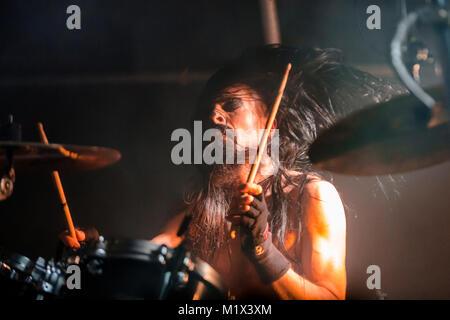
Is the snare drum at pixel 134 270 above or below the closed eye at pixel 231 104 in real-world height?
below

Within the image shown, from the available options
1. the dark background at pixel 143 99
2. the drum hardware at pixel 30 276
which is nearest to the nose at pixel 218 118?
the dark background at pixel 143 99

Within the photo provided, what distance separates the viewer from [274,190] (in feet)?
5.67

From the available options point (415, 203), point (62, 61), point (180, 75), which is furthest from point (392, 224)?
point (62, 61)

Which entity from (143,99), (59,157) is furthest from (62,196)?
(143,99)

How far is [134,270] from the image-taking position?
118 cm

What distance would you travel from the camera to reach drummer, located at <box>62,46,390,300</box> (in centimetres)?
158

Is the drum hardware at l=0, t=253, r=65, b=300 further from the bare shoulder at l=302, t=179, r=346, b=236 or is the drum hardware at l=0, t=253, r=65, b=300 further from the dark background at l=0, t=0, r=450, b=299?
the bare shoulder at l=302, t=179, r=346, b=236

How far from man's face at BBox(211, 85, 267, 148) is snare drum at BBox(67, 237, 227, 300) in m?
0.70

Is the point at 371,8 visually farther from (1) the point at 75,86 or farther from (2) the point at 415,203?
(1) the point at 75,86

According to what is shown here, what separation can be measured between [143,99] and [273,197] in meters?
0.72

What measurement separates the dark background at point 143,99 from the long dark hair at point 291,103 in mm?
69

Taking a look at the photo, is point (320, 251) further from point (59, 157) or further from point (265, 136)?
point (59, 157)

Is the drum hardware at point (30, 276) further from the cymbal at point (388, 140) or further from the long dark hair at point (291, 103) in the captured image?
the cymbal at point (388, 140)

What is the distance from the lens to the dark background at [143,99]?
1723mm
